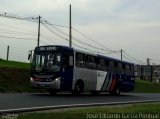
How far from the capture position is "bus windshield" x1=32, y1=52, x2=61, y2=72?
83.6ft

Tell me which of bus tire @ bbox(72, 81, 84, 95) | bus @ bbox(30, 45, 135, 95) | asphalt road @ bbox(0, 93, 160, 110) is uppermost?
bus @ bbox(30, 45, 135, 95)

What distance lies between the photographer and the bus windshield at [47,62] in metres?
25.5

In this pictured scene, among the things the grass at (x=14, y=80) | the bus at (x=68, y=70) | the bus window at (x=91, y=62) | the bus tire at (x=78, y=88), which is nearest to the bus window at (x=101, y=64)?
the bus at (x=68, y=70)

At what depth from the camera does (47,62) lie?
84.4 feet

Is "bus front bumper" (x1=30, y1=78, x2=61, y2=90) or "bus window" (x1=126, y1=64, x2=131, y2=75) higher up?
"bus window" (x1=126, y1=64, x2=131, y2=75)

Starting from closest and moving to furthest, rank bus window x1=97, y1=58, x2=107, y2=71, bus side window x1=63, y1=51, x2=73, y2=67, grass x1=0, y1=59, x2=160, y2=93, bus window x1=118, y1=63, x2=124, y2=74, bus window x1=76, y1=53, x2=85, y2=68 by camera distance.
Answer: bus side window x1=63, y1=51, x2=73, y2=67, bus window x1=76, y1=53, x2=85, y2=68, grass x1=0, y1=59, x2=160, y2=93, bus window x1=97, y1=58, x2=107, y2=71, bus window x1=118, y1=63, x2=124, y2=74

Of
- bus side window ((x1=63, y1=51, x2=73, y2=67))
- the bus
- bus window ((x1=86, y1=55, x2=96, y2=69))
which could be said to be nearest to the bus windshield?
the bus

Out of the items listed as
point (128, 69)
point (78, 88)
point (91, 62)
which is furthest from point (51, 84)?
point (128, 69)

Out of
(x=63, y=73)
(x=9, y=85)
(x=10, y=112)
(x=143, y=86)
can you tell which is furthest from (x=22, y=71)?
(x=143, y=86)

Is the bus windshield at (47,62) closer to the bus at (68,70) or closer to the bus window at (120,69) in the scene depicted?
the bus at (68,70)

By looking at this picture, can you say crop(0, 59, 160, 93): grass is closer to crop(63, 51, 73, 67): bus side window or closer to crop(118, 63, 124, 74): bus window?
crop(63, 51, 73, 67): bus side window

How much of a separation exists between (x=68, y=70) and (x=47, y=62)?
1390 millimetres

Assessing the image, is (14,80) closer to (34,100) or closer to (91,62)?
(91,62)

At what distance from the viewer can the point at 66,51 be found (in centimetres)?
2614
